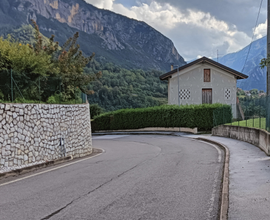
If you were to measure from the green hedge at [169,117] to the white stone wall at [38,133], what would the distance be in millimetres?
16938

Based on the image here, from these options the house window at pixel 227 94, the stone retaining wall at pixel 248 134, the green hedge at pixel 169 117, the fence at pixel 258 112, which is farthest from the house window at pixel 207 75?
the fence at pixel 258 112

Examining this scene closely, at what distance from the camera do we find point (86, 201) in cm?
628

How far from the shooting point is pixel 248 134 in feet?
58.9

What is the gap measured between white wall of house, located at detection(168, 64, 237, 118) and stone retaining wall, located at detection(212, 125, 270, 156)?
1423 centimetres

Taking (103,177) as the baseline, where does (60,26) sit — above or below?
above

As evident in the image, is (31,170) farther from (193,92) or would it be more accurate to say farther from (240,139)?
(193,92)

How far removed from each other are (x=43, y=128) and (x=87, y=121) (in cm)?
601

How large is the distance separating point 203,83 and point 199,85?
22.8 inches

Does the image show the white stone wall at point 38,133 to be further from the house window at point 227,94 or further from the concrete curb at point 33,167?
the house window at point 227,94

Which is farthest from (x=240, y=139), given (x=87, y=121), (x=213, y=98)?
(x=213, y=98)

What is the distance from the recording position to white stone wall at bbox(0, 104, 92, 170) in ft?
33.3

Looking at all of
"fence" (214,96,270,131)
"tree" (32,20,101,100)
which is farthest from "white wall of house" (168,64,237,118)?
"fence" (214,96,270,131)

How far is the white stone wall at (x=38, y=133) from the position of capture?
10.1m

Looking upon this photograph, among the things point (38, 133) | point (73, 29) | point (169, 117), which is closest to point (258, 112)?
point (38, 133)
